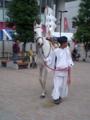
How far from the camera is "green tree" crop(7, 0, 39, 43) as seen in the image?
2822cm

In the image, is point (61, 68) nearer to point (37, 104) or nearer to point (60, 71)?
point (60, 71)

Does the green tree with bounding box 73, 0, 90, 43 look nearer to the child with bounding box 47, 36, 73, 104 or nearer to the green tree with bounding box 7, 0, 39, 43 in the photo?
the green tree with bounding box 7, 0, 39, 43

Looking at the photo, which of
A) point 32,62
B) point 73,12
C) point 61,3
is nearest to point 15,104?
point 32,62

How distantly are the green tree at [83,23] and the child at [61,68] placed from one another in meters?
25.7

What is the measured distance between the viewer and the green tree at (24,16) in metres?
28.2

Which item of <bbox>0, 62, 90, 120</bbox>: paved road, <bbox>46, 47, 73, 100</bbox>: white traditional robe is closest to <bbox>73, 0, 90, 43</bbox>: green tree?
<bbox>0, 62, 90, 120</bbox>: paved road

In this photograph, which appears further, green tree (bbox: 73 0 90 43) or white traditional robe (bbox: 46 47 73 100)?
green tree (bbox: 73 0 90 43)

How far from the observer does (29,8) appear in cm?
2833

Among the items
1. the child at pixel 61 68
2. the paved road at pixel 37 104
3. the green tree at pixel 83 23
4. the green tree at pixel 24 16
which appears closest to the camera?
the paved road at pixel 37 104

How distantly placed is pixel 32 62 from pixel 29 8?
4.53m

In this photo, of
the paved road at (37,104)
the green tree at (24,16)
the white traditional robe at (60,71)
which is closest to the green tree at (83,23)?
the green tree at (24,16)

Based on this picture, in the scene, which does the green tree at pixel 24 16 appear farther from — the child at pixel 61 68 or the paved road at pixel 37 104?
the child at pixel 61 68

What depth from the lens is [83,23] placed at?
3819cm

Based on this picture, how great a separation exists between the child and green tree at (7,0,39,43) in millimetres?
16609
